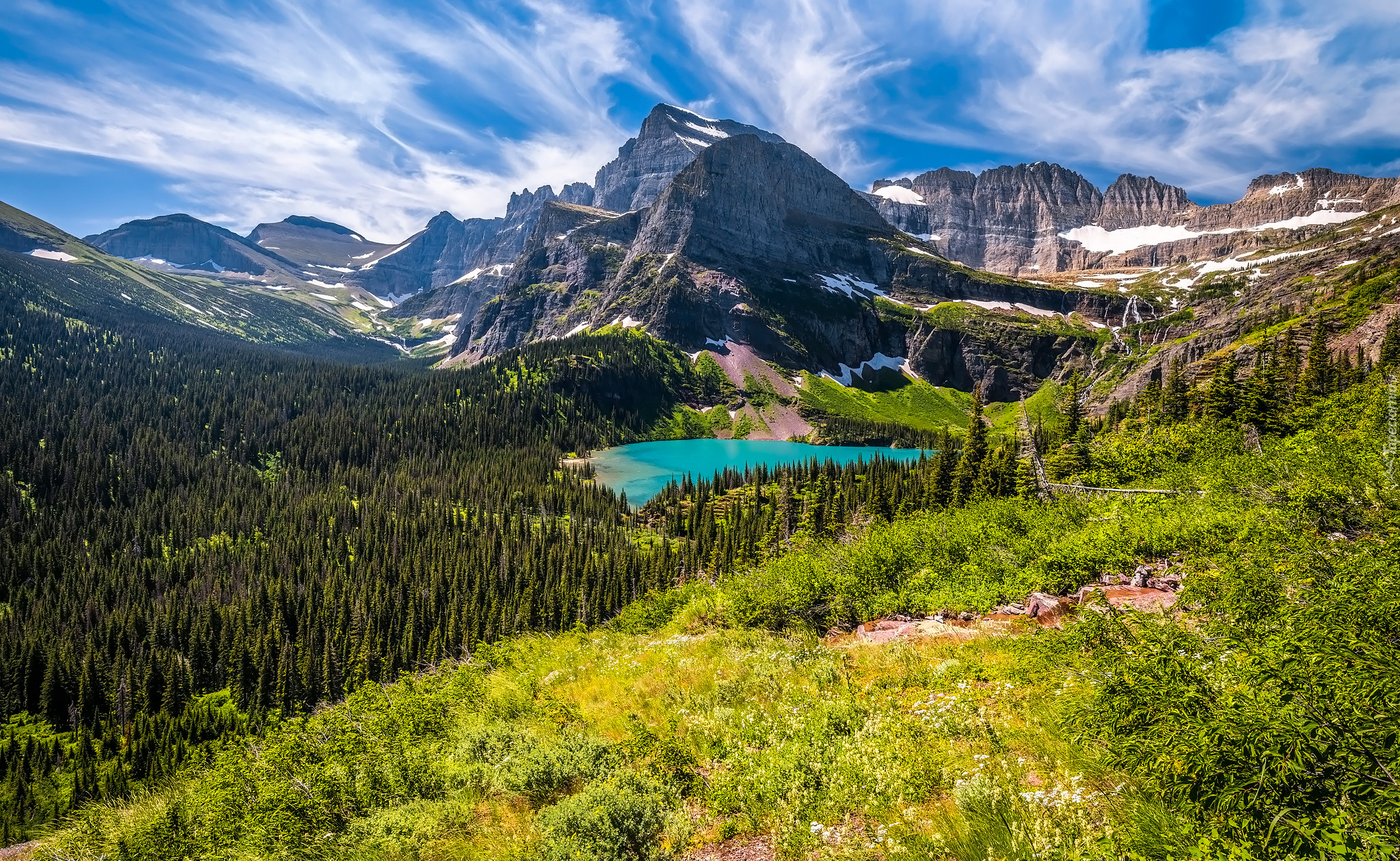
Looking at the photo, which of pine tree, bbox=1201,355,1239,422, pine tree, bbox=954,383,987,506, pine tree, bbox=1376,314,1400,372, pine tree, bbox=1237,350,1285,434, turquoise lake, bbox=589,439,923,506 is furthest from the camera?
turquoise lake, bbox=589,439,923,506

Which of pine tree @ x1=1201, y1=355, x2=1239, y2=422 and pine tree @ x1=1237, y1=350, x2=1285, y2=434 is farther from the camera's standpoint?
pine tree @ x1=1201, y1=355, x2=1239, y2=422

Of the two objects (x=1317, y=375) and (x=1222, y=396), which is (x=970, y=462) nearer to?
(x=1222, y=396)

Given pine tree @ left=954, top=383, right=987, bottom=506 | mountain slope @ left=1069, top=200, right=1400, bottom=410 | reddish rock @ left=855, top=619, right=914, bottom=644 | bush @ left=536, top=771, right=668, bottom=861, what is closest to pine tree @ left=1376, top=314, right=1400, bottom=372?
mountain slope @ left=1069, top=200, right=1400, bottom=410

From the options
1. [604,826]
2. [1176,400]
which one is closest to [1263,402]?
[1176,400]

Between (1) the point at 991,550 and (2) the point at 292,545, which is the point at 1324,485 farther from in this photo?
(2) the point at 292,545

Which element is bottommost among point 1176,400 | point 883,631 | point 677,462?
point 677,462

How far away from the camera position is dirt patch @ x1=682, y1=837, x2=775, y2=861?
8789 millimetres

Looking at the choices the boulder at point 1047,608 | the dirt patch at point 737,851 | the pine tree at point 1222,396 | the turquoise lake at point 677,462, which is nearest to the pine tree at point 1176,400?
the pine tree at point 1222,396

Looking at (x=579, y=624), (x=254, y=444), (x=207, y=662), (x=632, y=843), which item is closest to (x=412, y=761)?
(x=632, y=843)

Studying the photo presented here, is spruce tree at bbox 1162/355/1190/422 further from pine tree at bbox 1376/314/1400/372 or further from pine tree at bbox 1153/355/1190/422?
pine tree at bbox 1376/314/1400/372

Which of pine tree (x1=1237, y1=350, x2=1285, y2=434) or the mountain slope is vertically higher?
the mountain slope

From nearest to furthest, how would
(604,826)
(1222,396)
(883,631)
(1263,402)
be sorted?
(604,826), (883,631), (1263,402), (1222,396)

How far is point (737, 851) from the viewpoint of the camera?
9.01 m

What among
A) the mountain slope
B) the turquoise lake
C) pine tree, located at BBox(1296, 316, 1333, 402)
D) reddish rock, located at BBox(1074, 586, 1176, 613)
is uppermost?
the mountain slope
